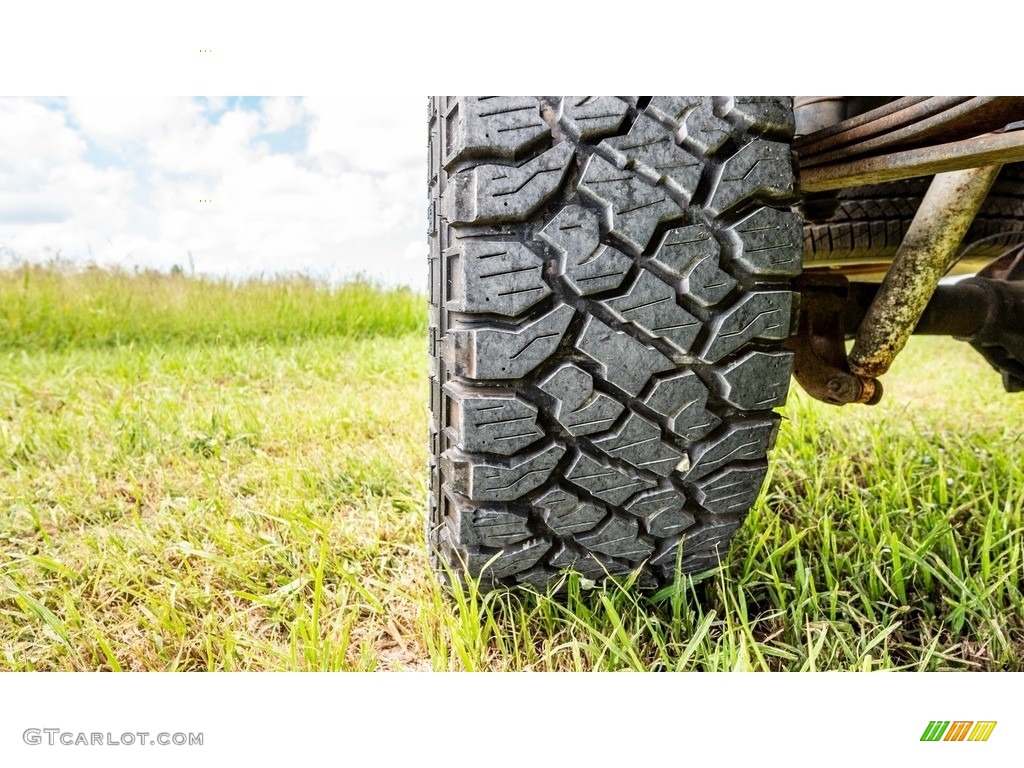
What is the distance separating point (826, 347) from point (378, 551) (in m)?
0.70

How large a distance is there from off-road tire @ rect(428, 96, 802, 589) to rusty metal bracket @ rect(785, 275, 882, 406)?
0.19m

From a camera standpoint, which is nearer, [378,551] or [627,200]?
[627,200]

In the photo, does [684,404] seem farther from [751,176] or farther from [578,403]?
[751,176]

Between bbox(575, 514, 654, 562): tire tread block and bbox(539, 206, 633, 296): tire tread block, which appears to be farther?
bbox(575, 514, 654, 562): tire tread block

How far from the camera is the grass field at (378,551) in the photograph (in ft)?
2.54

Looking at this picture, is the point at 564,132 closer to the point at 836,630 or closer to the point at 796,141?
the point at 796,141

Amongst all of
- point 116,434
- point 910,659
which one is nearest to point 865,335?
point 910,659

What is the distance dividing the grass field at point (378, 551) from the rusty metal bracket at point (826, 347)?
0.21 m

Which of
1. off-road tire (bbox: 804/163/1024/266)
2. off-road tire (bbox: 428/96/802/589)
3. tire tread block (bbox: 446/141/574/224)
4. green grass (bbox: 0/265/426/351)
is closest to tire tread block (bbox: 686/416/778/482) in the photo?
off-road tire (bbox: 428/96/802/589)

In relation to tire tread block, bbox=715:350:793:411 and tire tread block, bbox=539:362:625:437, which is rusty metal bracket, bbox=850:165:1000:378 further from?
tire tread block, bbox=539:362:625:437

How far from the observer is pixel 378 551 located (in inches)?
38.2

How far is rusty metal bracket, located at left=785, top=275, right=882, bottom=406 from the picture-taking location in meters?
0.87

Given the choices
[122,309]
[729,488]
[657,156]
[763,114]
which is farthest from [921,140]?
[122,309]

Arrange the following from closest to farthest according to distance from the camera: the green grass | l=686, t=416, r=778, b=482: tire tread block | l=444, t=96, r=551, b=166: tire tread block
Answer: l=444, t=96, r=551, b=166: tire tread block
l=686, t=416, r=778, b=482: tire tread block
the green grass
